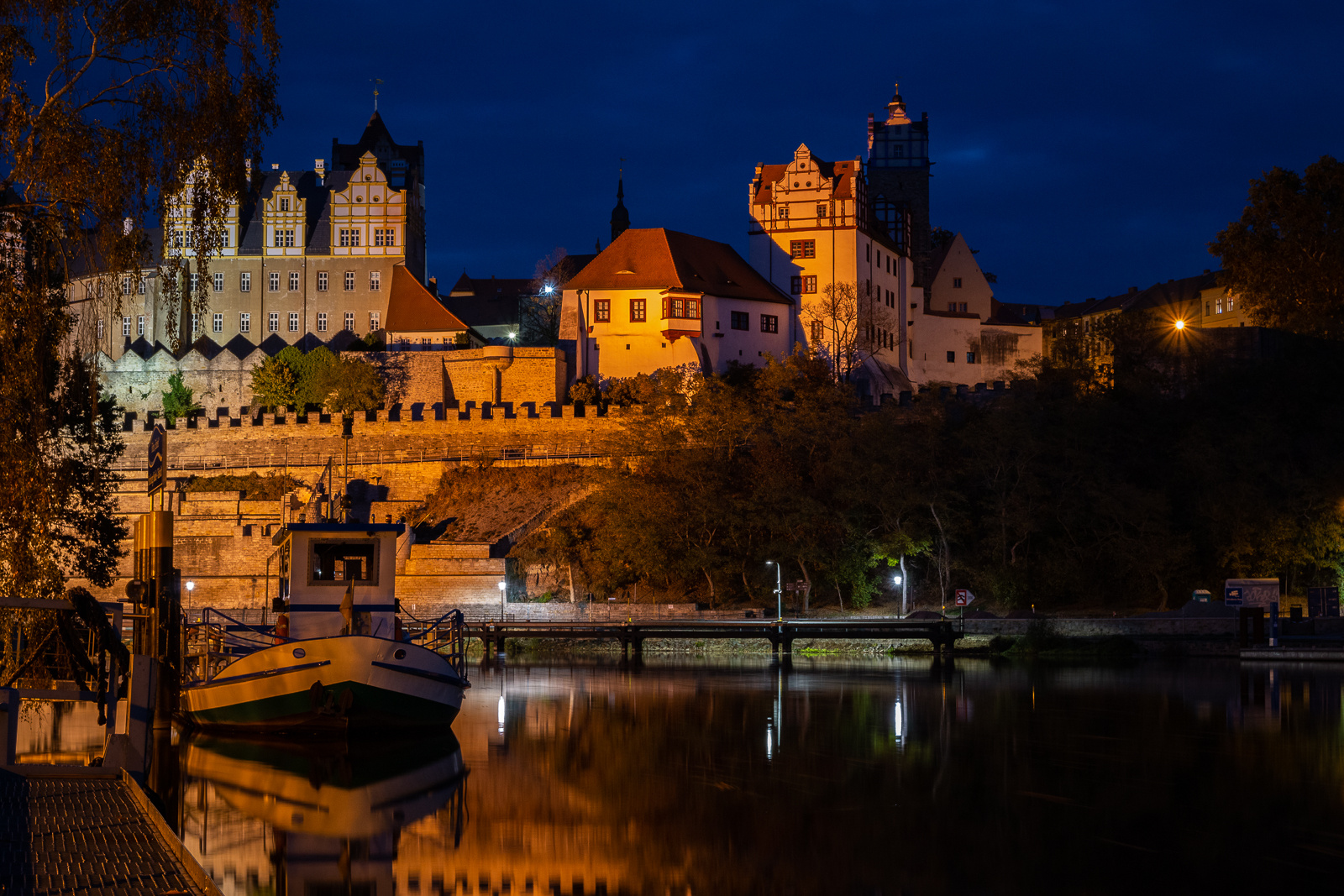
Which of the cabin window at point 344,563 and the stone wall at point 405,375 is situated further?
the stone wall at point 405,375

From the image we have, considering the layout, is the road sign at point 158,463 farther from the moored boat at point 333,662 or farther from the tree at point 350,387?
the tree at point 350,387

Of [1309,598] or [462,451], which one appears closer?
[1309,598]

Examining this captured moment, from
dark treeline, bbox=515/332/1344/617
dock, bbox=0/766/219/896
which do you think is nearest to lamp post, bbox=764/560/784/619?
dark treeline, bbox=515/332/1344/617

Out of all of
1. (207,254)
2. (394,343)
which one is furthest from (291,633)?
(394,343)

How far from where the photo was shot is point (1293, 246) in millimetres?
57625

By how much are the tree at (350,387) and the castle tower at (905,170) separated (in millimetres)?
34489

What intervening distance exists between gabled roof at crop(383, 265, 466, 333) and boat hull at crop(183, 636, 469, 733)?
56939mm

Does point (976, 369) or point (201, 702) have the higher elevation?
point (976, 369)

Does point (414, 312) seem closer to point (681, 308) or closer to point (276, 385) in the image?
point (276, 385)

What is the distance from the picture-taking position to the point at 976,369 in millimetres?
83125

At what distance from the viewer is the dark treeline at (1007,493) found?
4422 cm

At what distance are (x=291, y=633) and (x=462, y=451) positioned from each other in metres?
41.8

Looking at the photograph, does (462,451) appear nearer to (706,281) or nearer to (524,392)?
(524,392)

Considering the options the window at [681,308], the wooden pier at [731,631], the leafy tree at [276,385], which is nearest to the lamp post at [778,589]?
the wooden pier at [731,631]
